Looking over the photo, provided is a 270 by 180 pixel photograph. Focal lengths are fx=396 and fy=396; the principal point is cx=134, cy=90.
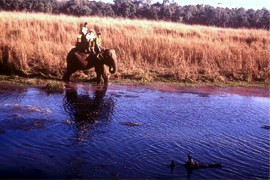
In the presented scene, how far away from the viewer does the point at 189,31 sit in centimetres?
2259

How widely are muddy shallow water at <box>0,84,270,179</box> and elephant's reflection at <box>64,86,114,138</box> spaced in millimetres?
21

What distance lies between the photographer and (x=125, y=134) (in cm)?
766

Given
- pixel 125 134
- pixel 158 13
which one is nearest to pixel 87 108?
pixel 125 134

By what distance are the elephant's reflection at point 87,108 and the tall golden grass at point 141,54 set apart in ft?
9.80

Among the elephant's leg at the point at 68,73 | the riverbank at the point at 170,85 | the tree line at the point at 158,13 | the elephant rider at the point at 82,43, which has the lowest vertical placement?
the riverbank at the point at 170,85

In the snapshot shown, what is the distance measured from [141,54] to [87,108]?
7848mm

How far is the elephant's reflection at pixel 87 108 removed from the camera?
8.24 m

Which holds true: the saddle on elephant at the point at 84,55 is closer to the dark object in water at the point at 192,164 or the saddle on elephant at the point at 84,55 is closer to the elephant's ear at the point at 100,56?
the elephant's ear at the point at 100,56

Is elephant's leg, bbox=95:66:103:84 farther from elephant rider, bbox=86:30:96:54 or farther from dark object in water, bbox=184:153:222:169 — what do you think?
dark object in water, bbox=184:153:222:169

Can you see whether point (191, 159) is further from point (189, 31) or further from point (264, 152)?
point (189, 31)

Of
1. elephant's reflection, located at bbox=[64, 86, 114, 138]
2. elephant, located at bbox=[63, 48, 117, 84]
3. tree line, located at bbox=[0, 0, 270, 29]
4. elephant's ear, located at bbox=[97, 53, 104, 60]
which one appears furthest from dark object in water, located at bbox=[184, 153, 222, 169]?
tree line, located at bbox=[0, 0, 270, 29]

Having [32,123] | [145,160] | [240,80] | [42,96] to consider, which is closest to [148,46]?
[240,80]

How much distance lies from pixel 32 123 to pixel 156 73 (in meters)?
8.30

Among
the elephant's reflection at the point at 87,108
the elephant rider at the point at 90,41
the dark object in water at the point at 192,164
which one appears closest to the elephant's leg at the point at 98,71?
the elephant rider at the point at 90,41
